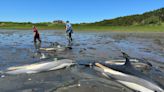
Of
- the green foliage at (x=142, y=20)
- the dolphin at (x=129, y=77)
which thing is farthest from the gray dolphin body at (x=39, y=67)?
the green foliage at (x=142, y=20)

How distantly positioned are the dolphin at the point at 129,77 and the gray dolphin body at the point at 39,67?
7.01ft

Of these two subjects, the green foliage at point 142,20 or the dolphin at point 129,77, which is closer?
the dolphin at point 129,77

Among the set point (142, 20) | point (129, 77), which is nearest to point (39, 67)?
point (129, 77)

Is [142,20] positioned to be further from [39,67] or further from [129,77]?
[129,77]

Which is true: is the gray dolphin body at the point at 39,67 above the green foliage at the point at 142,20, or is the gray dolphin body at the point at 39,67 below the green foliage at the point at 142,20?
above

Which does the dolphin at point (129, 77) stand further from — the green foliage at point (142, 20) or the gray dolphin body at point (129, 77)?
the green foliage at point (142, 20)

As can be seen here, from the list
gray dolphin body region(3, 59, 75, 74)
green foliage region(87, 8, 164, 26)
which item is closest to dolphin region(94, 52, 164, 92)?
gray dolphin body region(3, 59, 75, 74)

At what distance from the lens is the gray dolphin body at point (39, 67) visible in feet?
42.0

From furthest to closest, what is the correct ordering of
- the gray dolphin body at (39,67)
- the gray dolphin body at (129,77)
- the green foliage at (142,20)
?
the green foliage at (142,20), the gray dolphin body at (39,67), the gray dolphin body at (129,77)

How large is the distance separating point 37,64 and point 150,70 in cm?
531

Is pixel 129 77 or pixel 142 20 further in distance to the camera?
pixel 142 20

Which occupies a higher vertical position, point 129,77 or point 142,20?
point 129,77

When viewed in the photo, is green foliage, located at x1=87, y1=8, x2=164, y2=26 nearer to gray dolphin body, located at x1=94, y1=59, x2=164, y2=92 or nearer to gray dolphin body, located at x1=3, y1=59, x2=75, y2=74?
gray dolphin body, located at x1=3, y1=59, x2=75, y2=74

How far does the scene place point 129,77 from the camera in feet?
35.0
